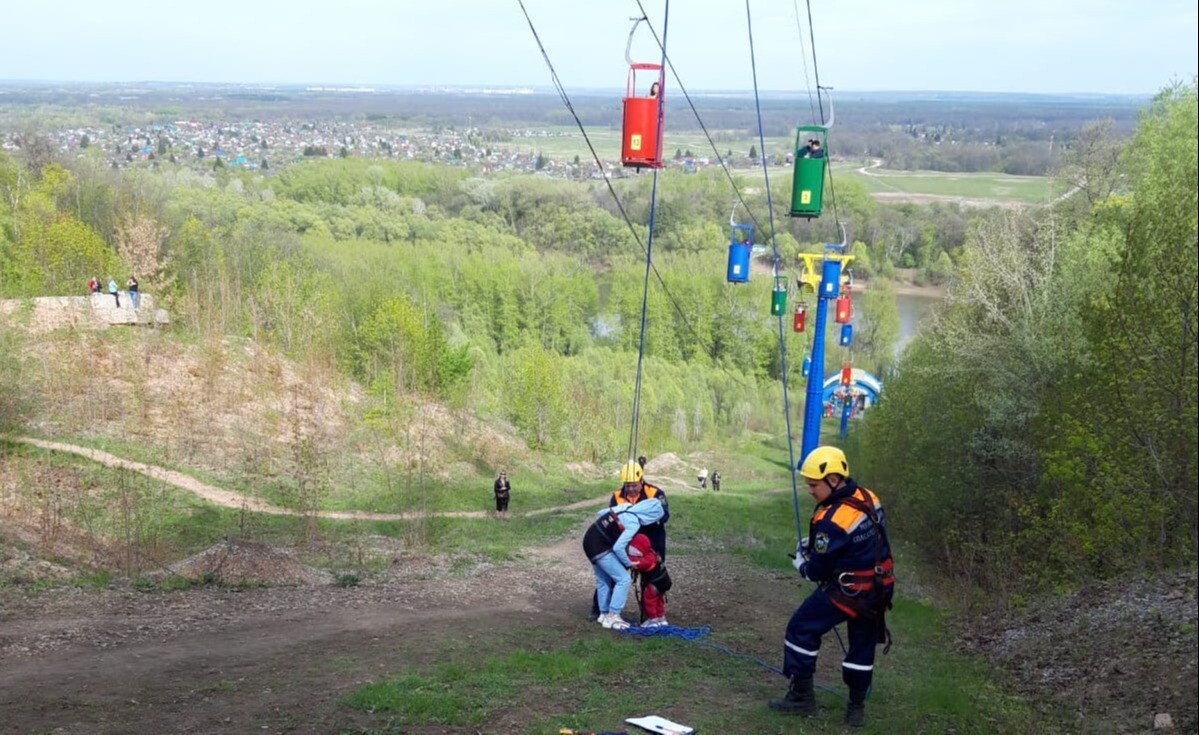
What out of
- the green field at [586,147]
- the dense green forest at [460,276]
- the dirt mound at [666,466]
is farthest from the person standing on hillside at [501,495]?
the green field at [586,147]

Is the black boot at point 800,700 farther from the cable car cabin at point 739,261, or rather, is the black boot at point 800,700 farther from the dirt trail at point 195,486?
the dirt trail at point 195,486

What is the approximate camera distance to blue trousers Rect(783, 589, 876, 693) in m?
8.66

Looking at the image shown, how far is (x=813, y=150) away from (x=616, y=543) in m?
10.3

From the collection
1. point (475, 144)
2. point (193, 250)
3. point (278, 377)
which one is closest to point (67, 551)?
point (278, 377)

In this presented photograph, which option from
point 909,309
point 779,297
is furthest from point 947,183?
point 779,297

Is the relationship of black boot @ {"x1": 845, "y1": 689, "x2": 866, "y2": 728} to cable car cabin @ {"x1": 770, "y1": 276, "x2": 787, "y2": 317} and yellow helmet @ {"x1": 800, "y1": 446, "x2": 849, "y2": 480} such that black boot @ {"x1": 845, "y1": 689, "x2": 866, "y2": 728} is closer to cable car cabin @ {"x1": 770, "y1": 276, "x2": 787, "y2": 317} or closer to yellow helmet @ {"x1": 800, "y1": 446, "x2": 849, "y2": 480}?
yellow helmet @ {"x1": 800, "y1": 446, "x2": 849, "y2": 480}

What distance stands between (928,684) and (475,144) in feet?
615

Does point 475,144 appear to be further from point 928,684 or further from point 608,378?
point 928,684

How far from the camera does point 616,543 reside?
1194 centimetres

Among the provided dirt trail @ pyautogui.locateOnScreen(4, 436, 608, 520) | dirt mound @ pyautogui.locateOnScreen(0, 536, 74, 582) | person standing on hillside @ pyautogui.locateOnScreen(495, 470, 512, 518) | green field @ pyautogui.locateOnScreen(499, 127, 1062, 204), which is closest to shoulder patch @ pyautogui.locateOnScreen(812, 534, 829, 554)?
dirt mound @ pyautogui.locateOnScreen(0, 536, 74, 582)

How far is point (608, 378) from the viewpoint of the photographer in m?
61.5

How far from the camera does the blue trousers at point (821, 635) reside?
866cm

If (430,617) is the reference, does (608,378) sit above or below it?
below

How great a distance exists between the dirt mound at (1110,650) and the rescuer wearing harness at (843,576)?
5.85 feet
